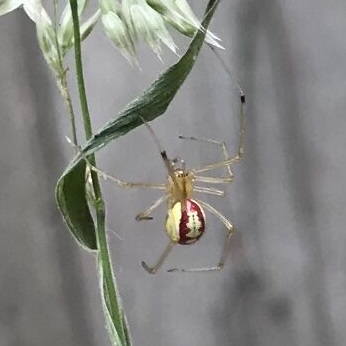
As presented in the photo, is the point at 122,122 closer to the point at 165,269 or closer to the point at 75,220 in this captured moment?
the point at 75,220

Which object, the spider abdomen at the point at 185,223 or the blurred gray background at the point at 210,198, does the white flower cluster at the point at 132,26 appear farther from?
the blurred gray background at the point at 210,198

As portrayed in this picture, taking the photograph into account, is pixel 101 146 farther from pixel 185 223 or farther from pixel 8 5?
pixel 185 223

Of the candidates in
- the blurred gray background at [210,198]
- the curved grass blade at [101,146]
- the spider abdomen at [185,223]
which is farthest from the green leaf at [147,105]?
the blurred gray background at [210,198]

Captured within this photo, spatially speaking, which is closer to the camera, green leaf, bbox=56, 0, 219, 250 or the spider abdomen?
green leaf, bbox=56, 0, 219, 250

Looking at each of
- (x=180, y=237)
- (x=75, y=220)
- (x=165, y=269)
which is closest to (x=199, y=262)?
(x=165, y=269)

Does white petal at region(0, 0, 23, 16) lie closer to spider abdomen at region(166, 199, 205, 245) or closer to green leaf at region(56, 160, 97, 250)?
green leaf at region(56, 160, 97, 250)

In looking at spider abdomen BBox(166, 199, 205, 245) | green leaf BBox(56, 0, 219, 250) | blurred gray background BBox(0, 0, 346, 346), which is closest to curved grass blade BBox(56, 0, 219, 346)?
green leaf BBox(56, 0, 219, 250)
